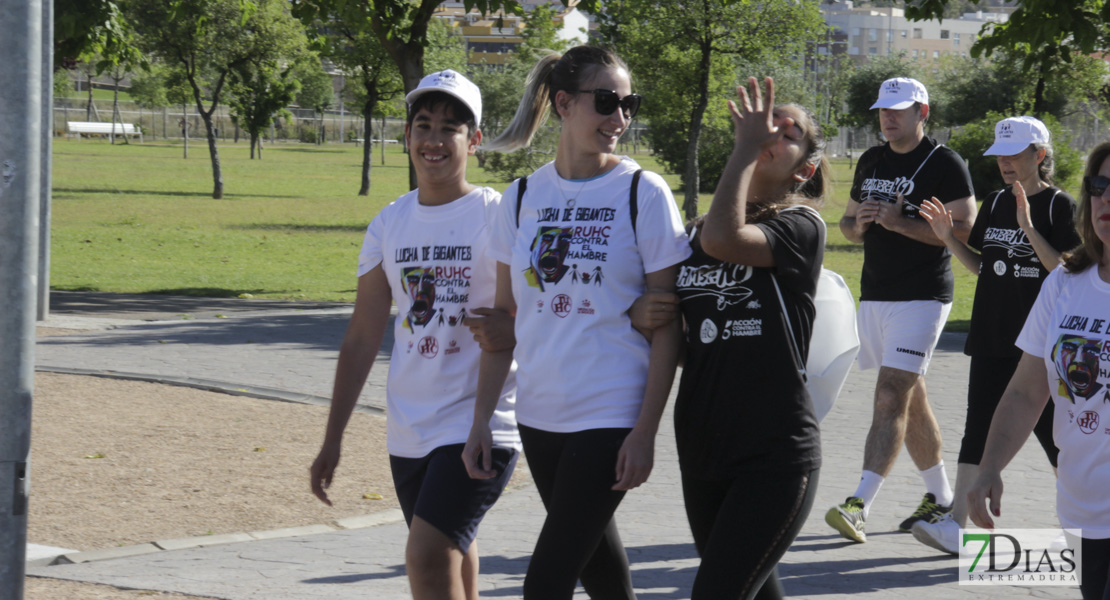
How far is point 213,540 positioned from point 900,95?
152 inches

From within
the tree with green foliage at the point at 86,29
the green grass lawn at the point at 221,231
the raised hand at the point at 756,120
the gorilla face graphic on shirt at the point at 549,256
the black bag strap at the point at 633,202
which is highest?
the tree with green foliage at the point at 86,29

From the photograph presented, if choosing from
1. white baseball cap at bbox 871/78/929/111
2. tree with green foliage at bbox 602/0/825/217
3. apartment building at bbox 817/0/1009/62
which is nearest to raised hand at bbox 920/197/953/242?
white baseball cap at bbox 871/78/929/111

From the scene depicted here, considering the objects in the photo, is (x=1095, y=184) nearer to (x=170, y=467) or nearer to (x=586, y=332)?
(x=586, y=332)

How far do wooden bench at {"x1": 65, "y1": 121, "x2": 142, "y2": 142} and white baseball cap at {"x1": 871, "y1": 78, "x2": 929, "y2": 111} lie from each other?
7913cm

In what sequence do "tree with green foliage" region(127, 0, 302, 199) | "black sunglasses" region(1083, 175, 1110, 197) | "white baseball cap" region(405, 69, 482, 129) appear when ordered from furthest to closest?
"tree with green foliage" region(127, 0, 302, 199) < "white baseball cap" region(405, 69, 482, 129) < "black sunglasses" region(1083, 175, 1110, 197)

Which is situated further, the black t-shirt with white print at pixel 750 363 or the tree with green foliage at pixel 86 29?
the tree with green foliage at pixel 86 29

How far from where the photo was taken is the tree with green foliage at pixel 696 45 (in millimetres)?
30031

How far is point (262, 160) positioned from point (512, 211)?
2413 inches

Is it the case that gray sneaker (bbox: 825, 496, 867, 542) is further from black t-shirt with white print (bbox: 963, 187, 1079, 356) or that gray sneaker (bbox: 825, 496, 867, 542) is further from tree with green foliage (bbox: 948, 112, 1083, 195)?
tree with green foliage (bbox: 948, 112, 1083, 195)

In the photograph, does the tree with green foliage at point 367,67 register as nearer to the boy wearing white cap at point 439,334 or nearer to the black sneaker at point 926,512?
the black sneaker at point 926,512

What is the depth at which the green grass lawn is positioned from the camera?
57.0ft

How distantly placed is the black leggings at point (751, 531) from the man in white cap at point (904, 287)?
2.68 metres

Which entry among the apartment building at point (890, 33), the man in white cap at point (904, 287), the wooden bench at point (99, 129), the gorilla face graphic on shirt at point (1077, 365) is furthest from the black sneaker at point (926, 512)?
the apartment building at point (890, 33)

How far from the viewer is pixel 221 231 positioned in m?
25.4
